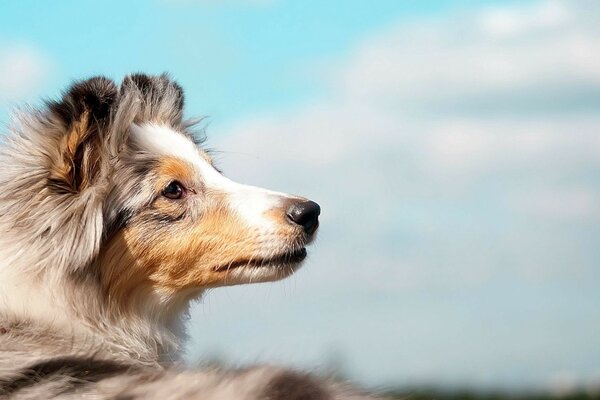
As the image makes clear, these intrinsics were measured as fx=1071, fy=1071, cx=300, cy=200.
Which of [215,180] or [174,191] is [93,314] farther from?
[215,180]

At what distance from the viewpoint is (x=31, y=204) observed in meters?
6.98

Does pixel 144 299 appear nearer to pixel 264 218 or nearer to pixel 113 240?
pixel 113 240

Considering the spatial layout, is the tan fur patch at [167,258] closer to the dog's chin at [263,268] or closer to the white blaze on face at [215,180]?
the dog's chin at [263,268]

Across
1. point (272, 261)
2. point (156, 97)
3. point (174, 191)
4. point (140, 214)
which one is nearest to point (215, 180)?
point (174, 191)

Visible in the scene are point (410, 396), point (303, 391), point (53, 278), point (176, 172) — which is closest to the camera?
point (303, 391)

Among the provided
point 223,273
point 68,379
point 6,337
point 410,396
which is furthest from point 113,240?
point 410,396

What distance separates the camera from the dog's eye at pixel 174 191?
727 centimetres

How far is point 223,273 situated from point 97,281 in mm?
825

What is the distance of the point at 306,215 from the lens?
7.26 m

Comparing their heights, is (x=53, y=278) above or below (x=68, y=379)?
above

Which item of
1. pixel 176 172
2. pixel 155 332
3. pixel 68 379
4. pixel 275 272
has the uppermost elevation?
pixel 176 172

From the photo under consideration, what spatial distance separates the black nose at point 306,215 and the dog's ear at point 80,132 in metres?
1.34

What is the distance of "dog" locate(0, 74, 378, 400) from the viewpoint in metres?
6.89

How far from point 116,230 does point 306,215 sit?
1.27m
